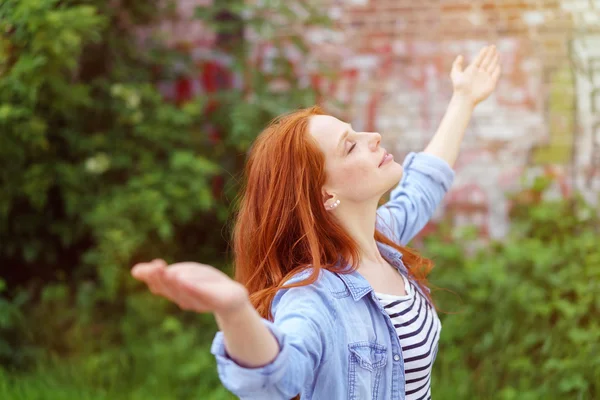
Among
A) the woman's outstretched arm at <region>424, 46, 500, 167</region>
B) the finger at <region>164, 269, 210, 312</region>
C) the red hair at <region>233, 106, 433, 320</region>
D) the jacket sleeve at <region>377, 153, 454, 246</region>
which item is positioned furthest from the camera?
the woman's outstretched arm at <region>424, 46, 500, 167</region>

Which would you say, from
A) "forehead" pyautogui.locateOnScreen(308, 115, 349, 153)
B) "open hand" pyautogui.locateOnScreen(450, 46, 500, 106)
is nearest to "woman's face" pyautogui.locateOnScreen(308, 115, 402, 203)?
"forehead" pyautogui.locateOnScreen(308, 115, 349, 153)

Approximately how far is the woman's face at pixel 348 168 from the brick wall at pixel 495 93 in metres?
2.80

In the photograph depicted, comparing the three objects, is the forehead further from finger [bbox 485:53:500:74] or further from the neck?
finger [bbox 485:53:500:74]

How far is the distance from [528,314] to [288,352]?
9.20ft

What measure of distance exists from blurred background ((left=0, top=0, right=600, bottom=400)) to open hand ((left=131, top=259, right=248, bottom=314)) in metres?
2.75

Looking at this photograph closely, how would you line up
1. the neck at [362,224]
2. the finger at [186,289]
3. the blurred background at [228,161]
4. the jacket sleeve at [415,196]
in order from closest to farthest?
the finger at [186,289] → the neck at [362,224] → the jacket sleeve at [415,196] → the blurred background at [228,161]

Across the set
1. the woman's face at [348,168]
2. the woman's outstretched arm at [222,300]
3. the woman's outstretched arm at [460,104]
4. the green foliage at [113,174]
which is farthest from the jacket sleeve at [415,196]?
the green foliage at [113,174]

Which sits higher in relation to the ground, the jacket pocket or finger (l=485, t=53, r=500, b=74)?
finger (l=485, t=53, r=500, b=74)

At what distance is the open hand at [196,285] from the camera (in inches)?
47.1

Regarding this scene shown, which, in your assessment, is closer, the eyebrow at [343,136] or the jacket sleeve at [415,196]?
the eyebrow at [343,136]

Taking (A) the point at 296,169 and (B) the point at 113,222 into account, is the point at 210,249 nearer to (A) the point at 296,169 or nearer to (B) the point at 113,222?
(B) the point at 113,222

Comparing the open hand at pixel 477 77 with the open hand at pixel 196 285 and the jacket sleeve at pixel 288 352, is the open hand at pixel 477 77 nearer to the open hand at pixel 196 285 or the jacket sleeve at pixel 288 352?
the jacket sleeve at pixel 288 352

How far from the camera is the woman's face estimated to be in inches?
72.6

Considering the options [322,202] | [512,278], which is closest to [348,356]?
[322,202]
